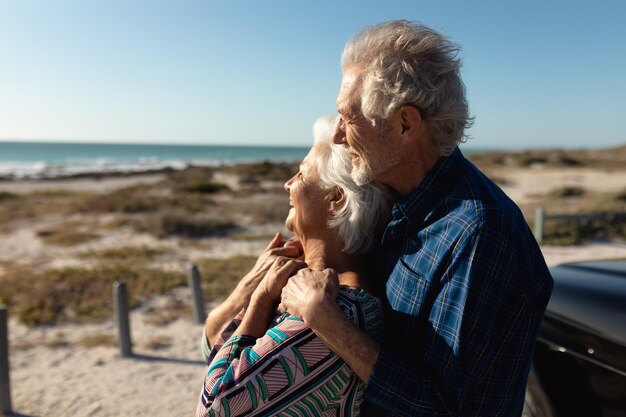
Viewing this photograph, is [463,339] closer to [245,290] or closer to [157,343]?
[245,290]

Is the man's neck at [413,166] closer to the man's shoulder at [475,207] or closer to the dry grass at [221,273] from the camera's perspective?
the man's shoulder at [475,207]

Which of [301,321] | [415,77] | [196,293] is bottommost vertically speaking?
[196,293]

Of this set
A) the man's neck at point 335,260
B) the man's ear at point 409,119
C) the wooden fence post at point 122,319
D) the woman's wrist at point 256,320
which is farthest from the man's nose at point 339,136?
the wooden fence post at point 122,319

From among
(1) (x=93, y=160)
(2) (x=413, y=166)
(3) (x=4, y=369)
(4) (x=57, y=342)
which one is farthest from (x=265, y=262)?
(1) (x=93, y=160)

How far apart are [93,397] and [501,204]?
5164mm

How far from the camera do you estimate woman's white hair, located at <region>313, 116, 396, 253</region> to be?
181 cm

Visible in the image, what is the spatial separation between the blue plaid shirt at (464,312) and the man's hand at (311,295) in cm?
21

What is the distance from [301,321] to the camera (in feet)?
5.23

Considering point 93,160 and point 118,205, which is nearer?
point 118,205

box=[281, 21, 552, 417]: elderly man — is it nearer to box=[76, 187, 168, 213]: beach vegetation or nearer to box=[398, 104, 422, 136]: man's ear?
box=[398, 104, 422, 136]: man's ear

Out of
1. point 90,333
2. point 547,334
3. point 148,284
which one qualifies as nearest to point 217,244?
point 148,284

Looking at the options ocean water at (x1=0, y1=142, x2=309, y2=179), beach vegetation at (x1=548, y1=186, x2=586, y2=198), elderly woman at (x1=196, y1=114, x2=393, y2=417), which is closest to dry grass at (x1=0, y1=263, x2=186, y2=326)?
elderly woman at (x1=196, y1=114, x2=393, y2=417)

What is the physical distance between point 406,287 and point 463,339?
0.87 feet

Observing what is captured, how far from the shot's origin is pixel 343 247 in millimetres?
1865
